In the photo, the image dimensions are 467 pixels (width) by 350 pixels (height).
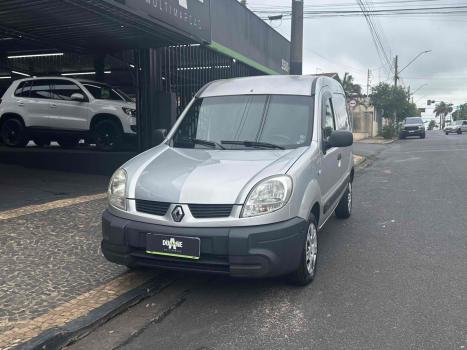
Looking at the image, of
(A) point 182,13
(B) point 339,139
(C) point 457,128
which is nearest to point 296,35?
(A) point 182,13

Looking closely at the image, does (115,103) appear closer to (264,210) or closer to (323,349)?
(264,210)

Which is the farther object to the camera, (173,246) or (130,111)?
(130,111)

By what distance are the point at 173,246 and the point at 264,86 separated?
246cm

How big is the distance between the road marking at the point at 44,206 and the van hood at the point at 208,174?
3.12m

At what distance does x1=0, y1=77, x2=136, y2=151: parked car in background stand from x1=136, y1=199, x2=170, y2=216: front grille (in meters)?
7.47

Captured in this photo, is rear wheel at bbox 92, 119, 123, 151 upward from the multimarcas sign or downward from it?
downward

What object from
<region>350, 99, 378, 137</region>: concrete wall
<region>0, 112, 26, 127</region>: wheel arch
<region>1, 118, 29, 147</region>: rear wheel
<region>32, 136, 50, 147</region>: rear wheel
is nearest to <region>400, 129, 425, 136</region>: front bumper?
<region>350, 99, 378, 137</region>: concrete wall

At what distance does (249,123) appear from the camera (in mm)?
5172

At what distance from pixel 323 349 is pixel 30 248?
3532 millimetres

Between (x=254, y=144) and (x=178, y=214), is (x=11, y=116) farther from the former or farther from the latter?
(x=178, y=214)

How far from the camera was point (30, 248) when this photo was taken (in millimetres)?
5352

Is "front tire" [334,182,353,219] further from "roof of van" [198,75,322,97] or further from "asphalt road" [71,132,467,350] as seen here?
"roof of van" [198,75,322,97]

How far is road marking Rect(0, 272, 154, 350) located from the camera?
136 inches

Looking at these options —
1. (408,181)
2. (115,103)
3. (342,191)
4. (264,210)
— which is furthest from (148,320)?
(408,181)
